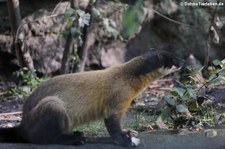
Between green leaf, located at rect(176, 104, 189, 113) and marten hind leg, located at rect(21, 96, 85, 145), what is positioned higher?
marten hind leg, located at rect(21, 96, 85, 145)

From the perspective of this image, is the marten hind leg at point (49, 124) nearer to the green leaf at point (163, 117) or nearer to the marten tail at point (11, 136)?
the marten tail at point (11, 136)

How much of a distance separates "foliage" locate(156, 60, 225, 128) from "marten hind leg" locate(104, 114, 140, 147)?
30.0 inches

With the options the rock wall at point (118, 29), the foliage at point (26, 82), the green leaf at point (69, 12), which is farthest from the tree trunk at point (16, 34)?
the green leaf at point (69, 12)

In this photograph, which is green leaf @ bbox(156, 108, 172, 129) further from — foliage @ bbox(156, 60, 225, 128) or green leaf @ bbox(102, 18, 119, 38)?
green leaf @ bbox(102, 18, 119, 38)

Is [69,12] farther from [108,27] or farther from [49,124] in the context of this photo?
[49,124]

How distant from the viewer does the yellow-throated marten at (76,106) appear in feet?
15.1

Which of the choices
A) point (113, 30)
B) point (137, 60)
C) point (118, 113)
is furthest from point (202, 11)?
point (118, 113)

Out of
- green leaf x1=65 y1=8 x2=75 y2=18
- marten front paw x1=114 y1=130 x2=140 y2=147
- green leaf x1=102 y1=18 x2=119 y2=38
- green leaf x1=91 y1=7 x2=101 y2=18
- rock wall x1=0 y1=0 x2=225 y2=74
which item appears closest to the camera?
marten front paw x1=114 y1=130 x2=140 y2=147

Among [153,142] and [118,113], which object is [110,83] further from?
[153,142]

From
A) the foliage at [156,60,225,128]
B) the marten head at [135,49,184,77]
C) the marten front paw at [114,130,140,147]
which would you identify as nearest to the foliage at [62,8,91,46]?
the foliage at [156,60,225,128]

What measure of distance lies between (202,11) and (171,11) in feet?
2.12

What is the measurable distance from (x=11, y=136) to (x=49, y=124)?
0.59 metres

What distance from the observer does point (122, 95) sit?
4938 millimetres

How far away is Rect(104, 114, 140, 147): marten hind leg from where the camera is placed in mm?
4707
